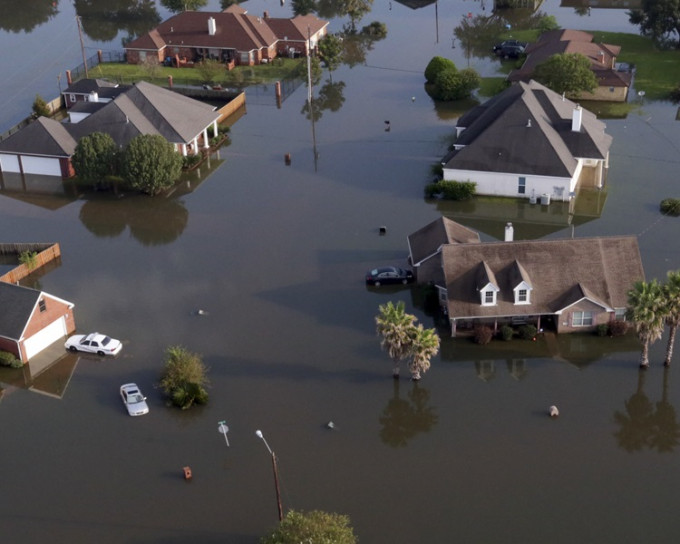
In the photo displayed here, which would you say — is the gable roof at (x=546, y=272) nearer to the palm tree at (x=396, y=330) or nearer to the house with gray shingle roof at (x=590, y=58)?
the palm tree at (x=396, y=330)

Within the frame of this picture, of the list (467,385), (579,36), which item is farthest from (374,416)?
(579,36)

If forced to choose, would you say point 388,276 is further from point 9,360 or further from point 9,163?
point 9,163

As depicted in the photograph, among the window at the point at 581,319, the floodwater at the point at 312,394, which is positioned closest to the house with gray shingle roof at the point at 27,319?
the floodwater at the point at 312,394

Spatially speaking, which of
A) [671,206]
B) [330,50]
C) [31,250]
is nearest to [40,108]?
[31,250]

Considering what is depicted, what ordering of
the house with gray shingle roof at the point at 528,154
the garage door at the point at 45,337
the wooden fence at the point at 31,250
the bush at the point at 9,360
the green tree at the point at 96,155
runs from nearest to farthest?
the bush at the point at 9,360, the garage door at the point at 45,337, the wooden fence at the point at 31,250, the house with gray shingle roof at the point at 528,154, the green tree at the point at 96,155

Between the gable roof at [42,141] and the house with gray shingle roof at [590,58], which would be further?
the house with gray shingle roof at [590,58]

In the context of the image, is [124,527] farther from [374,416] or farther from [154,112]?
[154,112]
